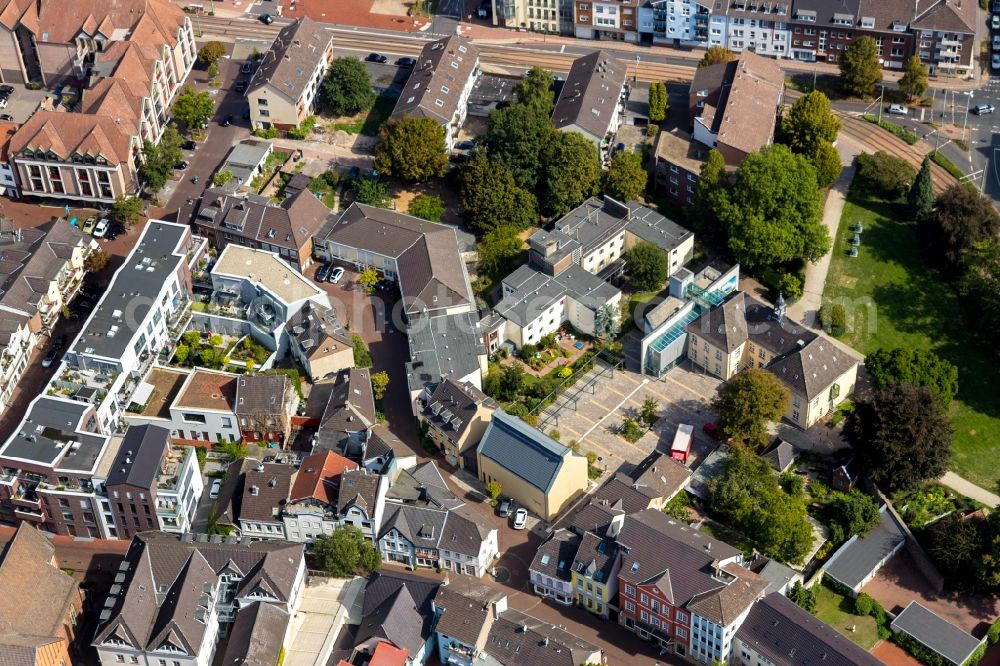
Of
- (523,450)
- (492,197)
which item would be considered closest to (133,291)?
(492,197)

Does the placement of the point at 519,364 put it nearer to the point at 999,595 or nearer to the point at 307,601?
the point at 307,601

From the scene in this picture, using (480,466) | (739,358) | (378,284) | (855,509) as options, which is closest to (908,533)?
(855,509)

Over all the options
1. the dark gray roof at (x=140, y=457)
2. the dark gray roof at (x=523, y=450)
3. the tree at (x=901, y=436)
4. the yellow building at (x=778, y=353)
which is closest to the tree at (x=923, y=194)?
the yellow building at (x=778, y=353)

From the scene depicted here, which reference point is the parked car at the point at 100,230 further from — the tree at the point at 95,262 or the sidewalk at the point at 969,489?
the sidewalk at the point at 969,489

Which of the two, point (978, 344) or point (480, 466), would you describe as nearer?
point (480, 466)

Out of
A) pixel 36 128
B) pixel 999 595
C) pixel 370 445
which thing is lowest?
pixel 999 595

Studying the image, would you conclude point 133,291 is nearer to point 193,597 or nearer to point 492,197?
point 193,597
